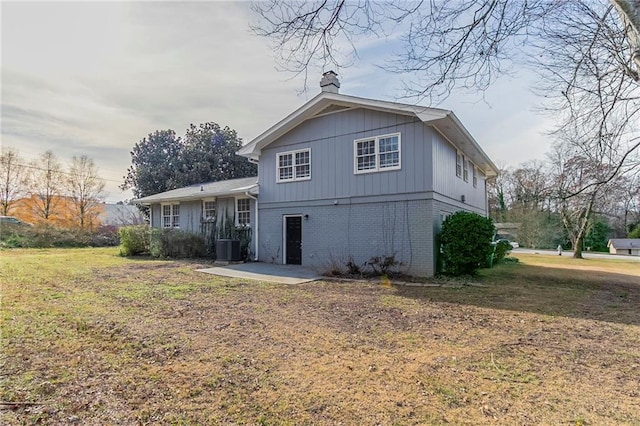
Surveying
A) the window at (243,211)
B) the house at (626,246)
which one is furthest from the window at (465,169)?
the house at (626,246)

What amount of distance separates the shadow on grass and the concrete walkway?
124 inches

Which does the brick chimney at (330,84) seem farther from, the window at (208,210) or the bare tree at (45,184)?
the bare tree at (45,184)

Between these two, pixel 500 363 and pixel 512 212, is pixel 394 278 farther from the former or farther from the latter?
pixel 512 212

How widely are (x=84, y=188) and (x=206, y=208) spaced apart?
71.6 ft

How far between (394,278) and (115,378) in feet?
28.2

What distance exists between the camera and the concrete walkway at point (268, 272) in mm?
10500

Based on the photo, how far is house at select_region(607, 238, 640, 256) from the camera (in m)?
36.7

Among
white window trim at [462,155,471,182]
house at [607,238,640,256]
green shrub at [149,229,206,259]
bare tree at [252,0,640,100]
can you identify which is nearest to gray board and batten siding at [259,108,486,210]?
white window trim at [462,155,471,182]

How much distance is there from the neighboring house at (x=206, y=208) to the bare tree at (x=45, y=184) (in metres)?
16.6

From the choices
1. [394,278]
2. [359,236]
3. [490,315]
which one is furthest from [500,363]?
[359,236]

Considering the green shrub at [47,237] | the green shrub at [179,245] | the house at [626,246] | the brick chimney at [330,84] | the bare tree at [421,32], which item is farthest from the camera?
the house at [626,246]

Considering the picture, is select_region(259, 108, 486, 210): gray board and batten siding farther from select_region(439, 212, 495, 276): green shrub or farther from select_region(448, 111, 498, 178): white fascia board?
select_region(439, 212, 495, 276): green shrub

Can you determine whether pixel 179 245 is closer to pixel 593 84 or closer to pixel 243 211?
pixel 243 211

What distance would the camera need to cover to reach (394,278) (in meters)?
10.9
